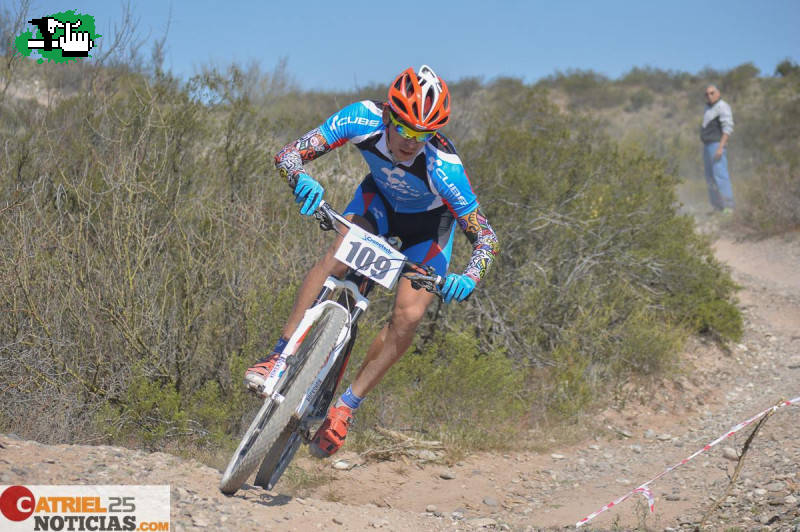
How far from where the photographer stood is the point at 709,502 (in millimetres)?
A: 4746

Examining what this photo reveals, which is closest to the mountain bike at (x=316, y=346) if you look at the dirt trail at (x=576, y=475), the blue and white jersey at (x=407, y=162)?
the dirt trail at (x=576, y=475)

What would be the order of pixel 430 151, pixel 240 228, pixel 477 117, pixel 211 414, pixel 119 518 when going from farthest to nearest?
pixel 477 117
pixel 240 228
pixel 211 414
pixel 430 151
pixel 119 518

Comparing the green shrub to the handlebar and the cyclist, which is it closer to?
the cyclist

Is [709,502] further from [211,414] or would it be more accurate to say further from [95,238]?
[95,238]

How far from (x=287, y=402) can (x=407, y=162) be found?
156 centimetres

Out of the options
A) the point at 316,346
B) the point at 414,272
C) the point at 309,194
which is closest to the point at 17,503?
the point at 316,346

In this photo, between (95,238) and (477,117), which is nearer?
(95,238)

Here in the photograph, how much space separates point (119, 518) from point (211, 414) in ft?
5.46

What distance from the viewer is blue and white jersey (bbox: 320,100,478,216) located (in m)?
4.30

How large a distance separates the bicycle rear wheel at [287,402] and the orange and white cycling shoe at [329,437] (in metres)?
0.35

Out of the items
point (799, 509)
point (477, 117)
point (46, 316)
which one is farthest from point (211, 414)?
point (477, 117)

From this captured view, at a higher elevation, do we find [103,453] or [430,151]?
[430,151]

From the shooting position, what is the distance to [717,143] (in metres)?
14.5

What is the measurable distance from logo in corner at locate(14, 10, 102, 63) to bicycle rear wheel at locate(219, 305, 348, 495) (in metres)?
4.57
